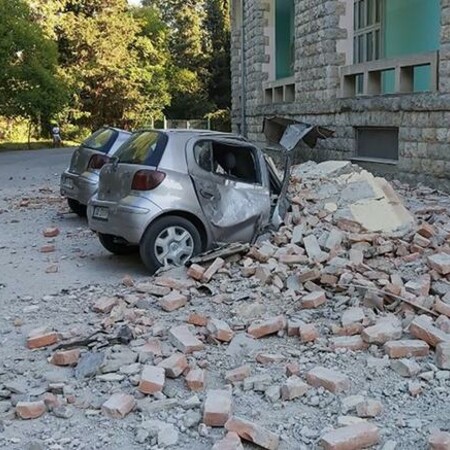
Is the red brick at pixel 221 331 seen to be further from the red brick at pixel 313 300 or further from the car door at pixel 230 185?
the car door at pixel 230 185

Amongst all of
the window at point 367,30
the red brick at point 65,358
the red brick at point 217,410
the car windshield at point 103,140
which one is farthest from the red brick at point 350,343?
the window at point 367,30

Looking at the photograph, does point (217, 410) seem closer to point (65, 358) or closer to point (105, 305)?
point (65, 358)

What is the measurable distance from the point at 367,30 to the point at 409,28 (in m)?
1.29

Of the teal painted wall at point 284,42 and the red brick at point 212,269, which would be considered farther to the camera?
the teal painted wall at point 284,42

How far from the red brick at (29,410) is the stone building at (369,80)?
9248mm

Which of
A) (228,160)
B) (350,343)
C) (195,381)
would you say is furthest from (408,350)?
(228,160)

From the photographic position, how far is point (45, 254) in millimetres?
8820

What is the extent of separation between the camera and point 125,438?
384cm

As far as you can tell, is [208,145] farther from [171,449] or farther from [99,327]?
[171,449]

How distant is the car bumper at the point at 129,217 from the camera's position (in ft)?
24.3

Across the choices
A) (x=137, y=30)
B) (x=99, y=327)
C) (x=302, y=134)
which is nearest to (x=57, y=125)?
(x=137, y=30)

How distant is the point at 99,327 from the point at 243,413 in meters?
1.92

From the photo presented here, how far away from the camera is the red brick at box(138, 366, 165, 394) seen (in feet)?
14.3

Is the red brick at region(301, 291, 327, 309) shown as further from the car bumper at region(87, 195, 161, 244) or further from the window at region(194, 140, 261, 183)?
the window at region(194, 140, 261, 183)
